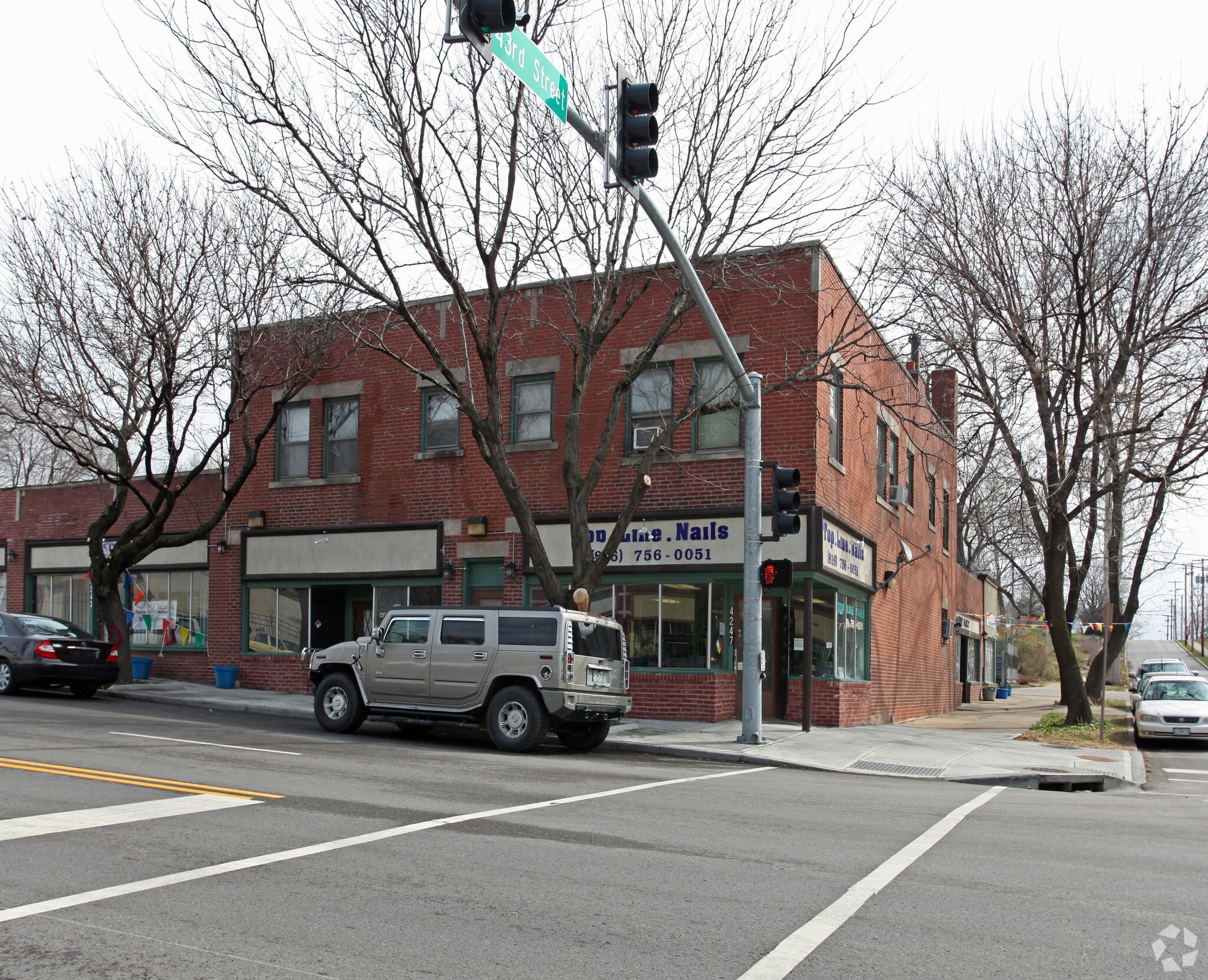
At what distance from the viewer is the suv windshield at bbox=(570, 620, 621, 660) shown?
14.8m

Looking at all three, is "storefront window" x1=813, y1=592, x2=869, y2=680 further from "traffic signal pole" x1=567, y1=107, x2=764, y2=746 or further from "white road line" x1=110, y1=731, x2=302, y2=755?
"white road line" x1=110, y1=731, x2=302, y2=755

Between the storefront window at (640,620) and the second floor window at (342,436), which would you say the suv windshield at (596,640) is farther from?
the second floor window at (342,436)

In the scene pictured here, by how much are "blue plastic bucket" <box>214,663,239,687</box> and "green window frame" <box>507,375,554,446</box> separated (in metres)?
8.10

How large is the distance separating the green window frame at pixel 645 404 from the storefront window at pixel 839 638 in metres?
4.11

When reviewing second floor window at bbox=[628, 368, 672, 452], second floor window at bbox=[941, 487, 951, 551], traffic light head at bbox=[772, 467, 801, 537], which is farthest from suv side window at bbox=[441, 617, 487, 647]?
second floor window at bbox=[941, 487, 951, 551]

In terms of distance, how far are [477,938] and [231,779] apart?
568 cm

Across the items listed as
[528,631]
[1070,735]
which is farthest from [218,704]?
[1070,735]

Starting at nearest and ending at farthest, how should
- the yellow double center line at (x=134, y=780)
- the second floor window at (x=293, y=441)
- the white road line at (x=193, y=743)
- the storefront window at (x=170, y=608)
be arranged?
the yellow double center line at (x=134, y=780) → the white road line at (x=193, y=743) → the second floor window at (x=293, y=441) → the storefront window at (x=170, y=608)

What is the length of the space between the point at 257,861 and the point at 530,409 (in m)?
15.0

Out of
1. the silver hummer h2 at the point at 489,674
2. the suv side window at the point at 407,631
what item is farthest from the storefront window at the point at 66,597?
the suv side window at the point at 407,631

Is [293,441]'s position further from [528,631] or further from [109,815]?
[109,815]

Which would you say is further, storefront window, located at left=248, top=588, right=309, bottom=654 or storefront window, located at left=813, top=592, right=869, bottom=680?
storefront window, located at left=248, top=588, right=309, bottom=654

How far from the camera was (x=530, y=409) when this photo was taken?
21.4 metres

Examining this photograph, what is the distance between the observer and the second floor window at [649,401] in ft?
66.2
